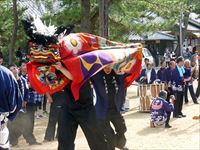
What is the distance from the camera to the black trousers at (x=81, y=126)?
206 inches

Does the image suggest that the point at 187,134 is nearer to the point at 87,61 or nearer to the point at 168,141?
the point at 168,141

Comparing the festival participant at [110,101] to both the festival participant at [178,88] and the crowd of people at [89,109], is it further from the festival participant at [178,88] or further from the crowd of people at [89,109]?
the festival participant at [178,88]

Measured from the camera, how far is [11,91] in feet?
14.7

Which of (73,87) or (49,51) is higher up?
(49,51)

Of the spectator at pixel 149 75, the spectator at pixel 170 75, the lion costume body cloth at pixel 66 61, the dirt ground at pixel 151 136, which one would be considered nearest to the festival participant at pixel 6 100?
the lion costume body cloth at pixel 66 61

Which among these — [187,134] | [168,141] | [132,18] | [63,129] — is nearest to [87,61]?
[63,129]

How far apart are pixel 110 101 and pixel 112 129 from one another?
0.50m

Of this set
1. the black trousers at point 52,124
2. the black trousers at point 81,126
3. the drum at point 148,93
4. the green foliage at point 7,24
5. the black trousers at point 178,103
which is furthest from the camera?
the green foliage at point 7,24

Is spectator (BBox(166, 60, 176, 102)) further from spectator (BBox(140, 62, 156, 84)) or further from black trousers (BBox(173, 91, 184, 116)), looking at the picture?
spectator (BBox(140, 62, 156, 84))

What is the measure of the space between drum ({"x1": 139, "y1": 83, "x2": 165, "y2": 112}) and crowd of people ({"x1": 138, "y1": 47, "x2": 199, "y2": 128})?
10.4 inches

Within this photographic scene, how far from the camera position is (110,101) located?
6.88 m

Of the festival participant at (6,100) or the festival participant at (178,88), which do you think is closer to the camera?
the festival participant at (6,100)

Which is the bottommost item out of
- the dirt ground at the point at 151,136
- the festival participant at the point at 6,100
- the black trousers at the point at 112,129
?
the dirt ground at the point at 151,136

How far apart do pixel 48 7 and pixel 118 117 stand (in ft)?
25.3
